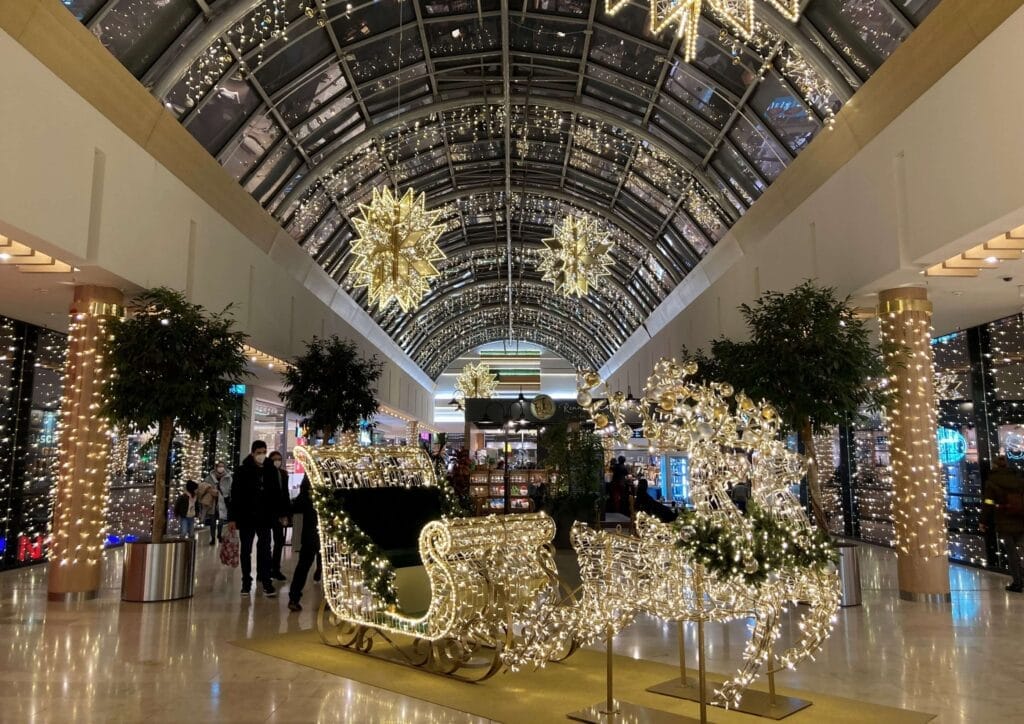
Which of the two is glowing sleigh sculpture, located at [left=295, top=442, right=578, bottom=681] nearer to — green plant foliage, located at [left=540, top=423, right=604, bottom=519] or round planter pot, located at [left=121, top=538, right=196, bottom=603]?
round planter pot, located at [left=121, top=538, right=196, bottom=603]

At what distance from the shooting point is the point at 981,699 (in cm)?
417

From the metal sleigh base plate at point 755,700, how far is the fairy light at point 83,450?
19.3 feet

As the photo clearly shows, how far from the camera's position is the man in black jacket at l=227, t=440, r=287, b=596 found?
24.3ft

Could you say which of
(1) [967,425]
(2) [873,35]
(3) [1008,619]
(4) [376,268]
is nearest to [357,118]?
(4) [376,268]

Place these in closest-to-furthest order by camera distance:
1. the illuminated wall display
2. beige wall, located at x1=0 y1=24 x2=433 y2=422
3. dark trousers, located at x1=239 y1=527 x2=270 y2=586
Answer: beige wall, located at x1=0 y1=24 x2=433 y2=422 → dark trousers, located at x1=239 y1=527 x2=270 y2=586 → the illuminated wall display

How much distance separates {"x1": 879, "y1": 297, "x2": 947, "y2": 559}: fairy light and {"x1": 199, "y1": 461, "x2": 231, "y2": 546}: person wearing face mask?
9697 millimetres

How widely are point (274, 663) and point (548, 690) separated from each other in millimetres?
1919

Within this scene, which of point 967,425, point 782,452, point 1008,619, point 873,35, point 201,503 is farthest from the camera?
point 201,503

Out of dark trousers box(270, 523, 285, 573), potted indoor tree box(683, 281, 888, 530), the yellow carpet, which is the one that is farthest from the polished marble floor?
potted indoor tree box(683, 281, 888, 530)

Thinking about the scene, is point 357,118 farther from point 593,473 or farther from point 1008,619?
point 1008,619

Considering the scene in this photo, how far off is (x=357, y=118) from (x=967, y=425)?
10.8m

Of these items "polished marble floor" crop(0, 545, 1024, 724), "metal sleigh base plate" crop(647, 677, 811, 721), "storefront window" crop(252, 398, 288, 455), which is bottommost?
"polished marble floor" crop(0, 545, 1024, 724)

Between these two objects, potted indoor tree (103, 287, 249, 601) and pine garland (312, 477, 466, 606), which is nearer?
pine garland (312, 477, 466, 606)

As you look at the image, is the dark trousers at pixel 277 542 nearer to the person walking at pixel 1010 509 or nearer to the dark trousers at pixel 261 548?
the dark trousers at pixel 261 548
